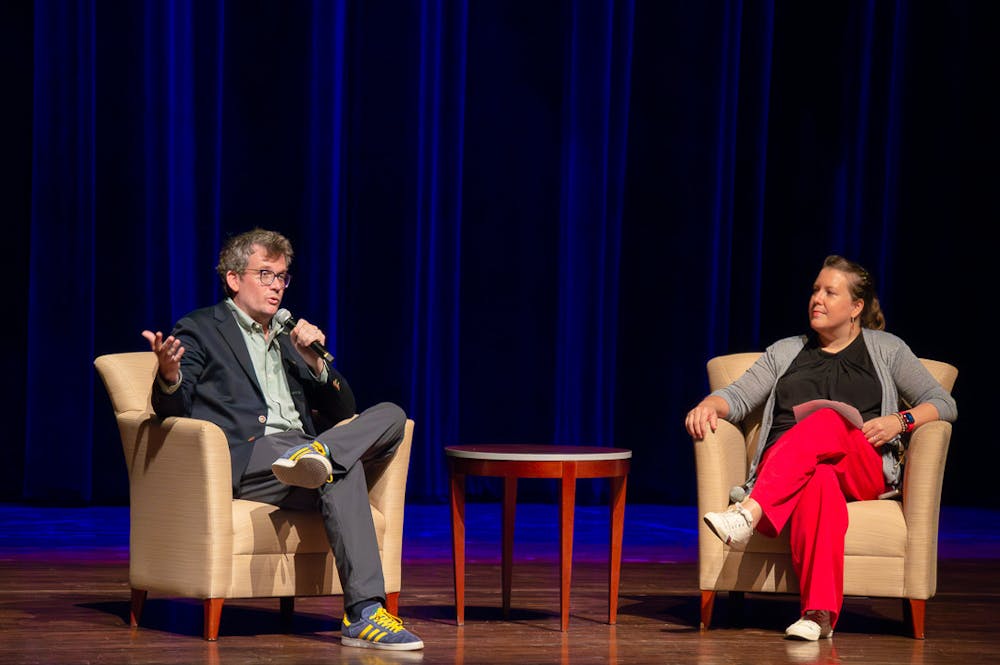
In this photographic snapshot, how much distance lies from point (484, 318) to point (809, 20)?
224cm

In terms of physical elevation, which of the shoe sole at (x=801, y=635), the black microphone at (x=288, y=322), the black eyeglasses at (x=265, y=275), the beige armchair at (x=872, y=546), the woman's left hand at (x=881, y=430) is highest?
the black eyeglasses at (x=265, y=275)

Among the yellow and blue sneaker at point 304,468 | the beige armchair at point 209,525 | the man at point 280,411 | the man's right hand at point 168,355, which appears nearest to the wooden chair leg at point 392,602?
the beige armchair at point 209,525

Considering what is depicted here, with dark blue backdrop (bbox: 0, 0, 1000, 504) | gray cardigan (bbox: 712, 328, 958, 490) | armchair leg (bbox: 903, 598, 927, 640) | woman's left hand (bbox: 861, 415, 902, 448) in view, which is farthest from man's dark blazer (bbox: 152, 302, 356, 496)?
dark blue backdrop (bbox: 0, 0, 1000, 504)

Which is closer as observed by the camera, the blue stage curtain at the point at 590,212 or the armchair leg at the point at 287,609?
the armchair leg at the point at 287,609

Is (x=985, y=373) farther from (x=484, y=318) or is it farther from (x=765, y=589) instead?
(x=765, y=589)

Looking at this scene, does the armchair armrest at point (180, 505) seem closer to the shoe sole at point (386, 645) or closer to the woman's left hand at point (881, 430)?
the shoe sole at point (386, 645)

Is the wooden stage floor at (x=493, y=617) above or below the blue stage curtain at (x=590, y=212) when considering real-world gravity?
below

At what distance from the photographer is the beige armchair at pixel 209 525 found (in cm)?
315

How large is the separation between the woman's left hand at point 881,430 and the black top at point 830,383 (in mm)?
113

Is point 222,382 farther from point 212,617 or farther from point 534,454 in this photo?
point 534,454

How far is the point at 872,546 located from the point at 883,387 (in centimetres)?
53

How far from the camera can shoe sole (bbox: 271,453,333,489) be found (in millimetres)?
3088

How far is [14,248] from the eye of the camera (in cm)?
592

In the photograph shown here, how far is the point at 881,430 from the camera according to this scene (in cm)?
357
